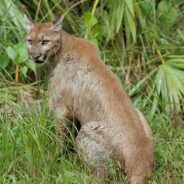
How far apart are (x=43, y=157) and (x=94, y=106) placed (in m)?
0.85

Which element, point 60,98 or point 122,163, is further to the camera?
point 60,98

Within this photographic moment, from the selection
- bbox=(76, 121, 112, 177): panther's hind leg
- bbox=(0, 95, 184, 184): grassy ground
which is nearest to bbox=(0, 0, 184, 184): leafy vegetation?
bbox=(0, 95, 184, 184): grassy ground

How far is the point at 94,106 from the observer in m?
8.09

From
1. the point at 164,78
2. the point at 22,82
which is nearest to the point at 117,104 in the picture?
the point at 164,78

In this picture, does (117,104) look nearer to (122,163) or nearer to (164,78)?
(122,163)

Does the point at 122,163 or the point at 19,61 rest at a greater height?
the point at 19,61

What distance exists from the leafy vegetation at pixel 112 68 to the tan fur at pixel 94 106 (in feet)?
0.61

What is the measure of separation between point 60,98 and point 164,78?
1.86 meters

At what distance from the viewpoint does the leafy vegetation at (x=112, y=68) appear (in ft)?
25.5

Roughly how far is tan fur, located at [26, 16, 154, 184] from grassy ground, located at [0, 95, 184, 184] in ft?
0.56

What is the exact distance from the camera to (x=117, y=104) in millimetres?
7848

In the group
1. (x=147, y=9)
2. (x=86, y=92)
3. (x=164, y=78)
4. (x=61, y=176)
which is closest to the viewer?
(x=61, y=176)

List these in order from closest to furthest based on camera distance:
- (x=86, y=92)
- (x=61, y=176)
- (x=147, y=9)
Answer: (x=61, y=176) → (x=86, y=92) → (x=147, y=9)

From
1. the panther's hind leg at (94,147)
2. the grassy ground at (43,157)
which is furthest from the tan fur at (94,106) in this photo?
the grassy ground at (43,157)
